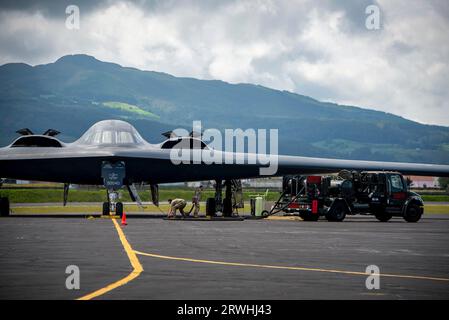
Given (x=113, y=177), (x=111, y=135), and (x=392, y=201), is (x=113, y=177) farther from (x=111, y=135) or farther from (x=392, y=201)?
(x=392, y=201)

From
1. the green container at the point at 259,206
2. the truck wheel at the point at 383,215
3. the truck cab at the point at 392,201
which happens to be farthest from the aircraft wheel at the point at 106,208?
the truck wheel at the point at 383,215

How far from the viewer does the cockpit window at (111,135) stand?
40.3m

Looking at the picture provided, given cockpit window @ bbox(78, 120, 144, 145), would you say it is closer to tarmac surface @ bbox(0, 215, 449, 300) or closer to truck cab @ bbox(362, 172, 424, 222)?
truck cab @ bbox(362, 172, 424, 222)

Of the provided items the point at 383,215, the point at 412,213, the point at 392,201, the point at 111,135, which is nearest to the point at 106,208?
the point at 111,135

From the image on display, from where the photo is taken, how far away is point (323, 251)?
18.9 meters

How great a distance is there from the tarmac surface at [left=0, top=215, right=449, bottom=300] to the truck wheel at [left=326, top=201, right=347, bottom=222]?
10.2 m

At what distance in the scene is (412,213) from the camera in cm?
3662

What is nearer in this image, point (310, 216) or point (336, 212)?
point (336, 212)

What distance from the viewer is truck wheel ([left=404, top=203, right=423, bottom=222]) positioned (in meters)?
36.5

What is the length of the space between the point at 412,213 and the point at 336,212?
11.3ft

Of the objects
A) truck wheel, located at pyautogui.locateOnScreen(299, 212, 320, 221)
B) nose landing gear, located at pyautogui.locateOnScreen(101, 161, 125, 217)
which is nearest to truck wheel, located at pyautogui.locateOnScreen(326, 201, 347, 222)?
truck wheel, located at pyautogui.locateOnScreen(299, 212, 320, 221)

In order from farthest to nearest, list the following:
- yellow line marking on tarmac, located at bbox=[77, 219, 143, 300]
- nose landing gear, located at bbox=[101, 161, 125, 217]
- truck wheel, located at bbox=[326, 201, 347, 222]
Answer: nose landing gear, located at bbox=[101, 161, 125, 217] < truck wheel, located at bbox=[326, 201, 347, 222] < yellow line marking on tarmac, located at bbox=[77, 219, 143, 300]
